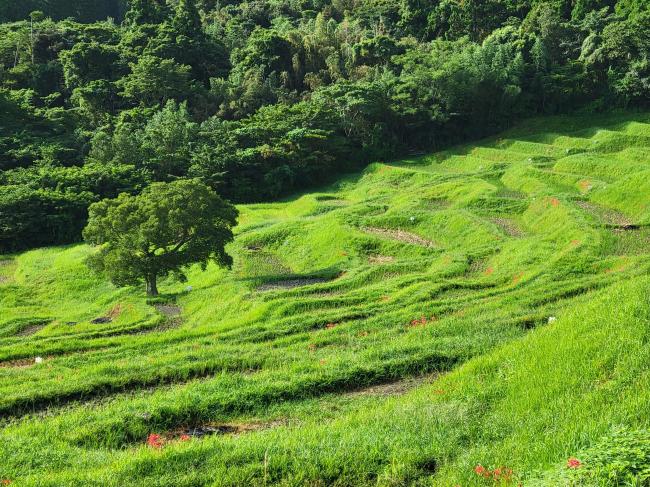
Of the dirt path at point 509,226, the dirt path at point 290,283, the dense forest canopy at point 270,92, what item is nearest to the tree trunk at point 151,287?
the dirt path at point 290,283

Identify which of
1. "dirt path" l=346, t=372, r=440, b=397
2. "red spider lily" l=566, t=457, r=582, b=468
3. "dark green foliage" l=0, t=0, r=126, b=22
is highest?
"dark green foliage" l=0, t=0, r=126, b=22

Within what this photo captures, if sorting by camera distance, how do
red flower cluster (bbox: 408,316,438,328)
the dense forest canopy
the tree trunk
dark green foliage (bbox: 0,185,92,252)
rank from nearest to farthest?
red flower cluster (bbox: 408,316,438,328) < the tree trunk < dark green foliage (bbox: 0,185,92,252) < the dense forest canopy

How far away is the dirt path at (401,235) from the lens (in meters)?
46.5

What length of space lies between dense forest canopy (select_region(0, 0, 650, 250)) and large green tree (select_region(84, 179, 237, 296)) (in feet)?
92.1

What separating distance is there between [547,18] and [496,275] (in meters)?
80.8

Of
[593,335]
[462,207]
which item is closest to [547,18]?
[462,207]

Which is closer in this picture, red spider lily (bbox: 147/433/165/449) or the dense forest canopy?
red spider lily (bbox: 147/433/165/449)

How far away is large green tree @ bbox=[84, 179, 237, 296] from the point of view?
1597 inches

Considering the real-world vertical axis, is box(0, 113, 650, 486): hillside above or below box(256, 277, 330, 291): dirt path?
above

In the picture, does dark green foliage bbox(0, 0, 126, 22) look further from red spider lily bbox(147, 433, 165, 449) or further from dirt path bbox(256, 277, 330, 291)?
red spider lily bbox(147, 433, 165, 449)

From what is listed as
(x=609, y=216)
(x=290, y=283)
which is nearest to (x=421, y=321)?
(x=290, y=283)

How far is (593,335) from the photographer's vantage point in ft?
42.5

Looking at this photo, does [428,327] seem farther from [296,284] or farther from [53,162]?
[53,162]

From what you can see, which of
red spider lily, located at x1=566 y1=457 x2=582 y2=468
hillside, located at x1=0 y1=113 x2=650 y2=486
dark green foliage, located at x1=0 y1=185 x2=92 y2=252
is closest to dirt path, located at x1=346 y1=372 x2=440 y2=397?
hillside, located at x1=0 y1=113 x2=650 y2=486
